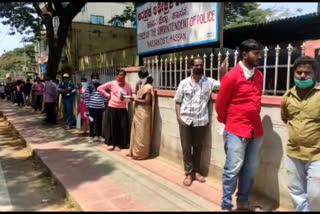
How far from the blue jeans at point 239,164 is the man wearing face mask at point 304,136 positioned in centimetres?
41

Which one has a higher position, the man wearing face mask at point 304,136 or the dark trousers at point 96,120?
the man wearing face mask at point 304,136

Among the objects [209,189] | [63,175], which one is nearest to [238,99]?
[209,189]

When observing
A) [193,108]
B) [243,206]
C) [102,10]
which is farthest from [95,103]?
[102,10]

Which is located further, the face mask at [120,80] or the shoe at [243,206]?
the face mask at [120,80]

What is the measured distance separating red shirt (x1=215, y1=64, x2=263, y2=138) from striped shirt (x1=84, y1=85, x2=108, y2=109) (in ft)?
14.2

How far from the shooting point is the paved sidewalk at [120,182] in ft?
12.9

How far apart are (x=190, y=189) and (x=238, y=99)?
61.3 inches

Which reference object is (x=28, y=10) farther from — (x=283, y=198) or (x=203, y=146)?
(x=283, y=198)

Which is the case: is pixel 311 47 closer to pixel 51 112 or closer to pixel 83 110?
pixel 83 110

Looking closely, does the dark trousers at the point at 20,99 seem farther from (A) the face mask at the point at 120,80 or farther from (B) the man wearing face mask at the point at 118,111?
(A) the face mask at the point at 120,80

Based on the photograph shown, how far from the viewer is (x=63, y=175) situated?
5.19m

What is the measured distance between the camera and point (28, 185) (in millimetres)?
5293

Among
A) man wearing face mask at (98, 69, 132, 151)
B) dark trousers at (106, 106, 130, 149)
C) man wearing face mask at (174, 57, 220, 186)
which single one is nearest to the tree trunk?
man wearing face mask at (98, 69, 132, 151)

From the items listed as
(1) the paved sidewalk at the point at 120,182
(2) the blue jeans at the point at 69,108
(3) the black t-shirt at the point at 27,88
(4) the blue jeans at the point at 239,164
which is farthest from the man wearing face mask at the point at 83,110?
(3) the black t-shirt at the point at 27,88
